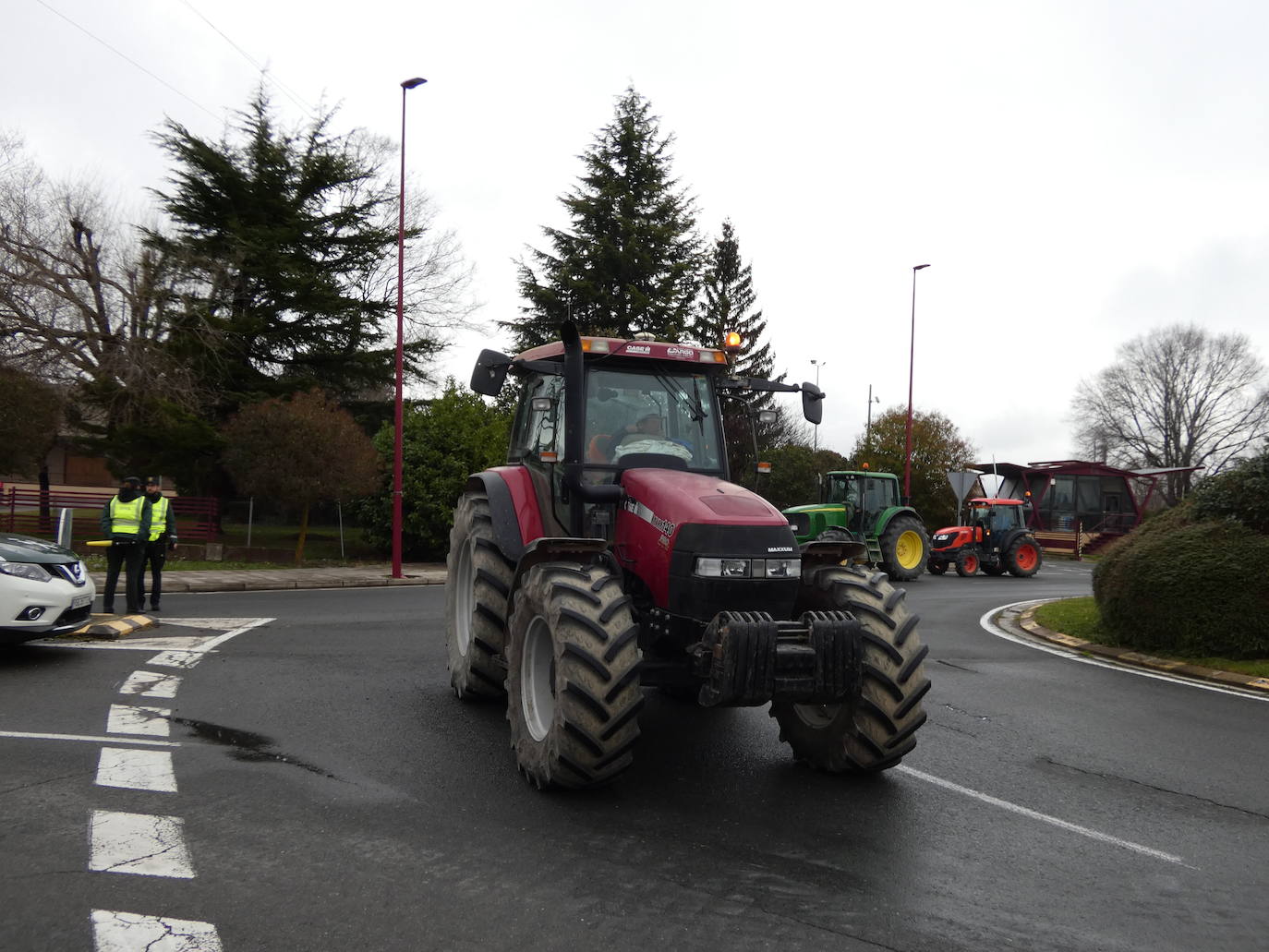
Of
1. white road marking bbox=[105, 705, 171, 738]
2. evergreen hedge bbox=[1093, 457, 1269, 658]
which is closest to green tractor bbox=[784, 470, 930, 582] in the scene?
evergreen hedge bbox=[1093, 457, 1269, 658]

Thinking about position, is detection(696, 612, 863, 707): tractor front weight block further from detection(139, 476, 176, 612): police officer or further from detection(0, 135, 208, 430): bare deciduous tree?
detection(0, 135, 208, 430): bare deciduous tree

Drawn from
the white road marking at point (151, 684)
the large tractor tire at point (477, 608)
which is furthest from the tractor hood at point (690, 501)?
the white road marking at point (151, 684)

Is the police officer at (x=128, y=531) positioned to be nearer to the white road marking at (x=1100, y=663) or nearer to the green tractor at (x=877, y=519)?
the white road marking at (x=1100, y=663)

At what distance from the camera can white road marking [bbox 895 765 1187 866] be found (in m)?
5.08

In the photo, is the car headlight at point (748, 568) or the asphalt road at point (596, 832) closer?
the asphalt road at point (596, 832)

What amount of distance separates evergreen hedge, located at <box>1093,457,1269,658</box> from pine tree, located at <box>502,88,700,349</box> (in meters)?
23.4

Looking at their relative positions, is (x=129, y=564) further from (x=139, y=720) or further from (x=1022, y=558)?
(x=1022, y=558)

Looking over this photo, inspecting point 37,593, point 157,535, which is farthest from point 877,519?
point 37,593

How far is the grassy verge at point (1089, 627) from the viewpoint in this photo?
1112 cm

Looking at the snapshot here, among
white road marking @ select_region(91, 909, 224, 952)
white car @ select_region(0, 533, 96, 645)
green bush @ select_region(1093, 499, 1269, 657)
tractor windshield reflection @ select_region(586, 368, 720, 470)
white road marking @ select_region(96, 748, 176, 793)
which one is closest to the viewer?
white road marking @ select_region(91, 909, 224, 952)

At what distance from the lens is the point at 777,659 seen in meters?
5.24

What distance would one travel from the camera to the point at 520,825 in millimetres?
5031

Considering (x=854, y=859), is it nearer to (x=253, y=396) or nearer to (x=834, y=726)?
(x=834, y=726)

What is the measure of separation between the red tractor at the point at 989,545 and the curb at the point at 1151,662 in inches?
521
